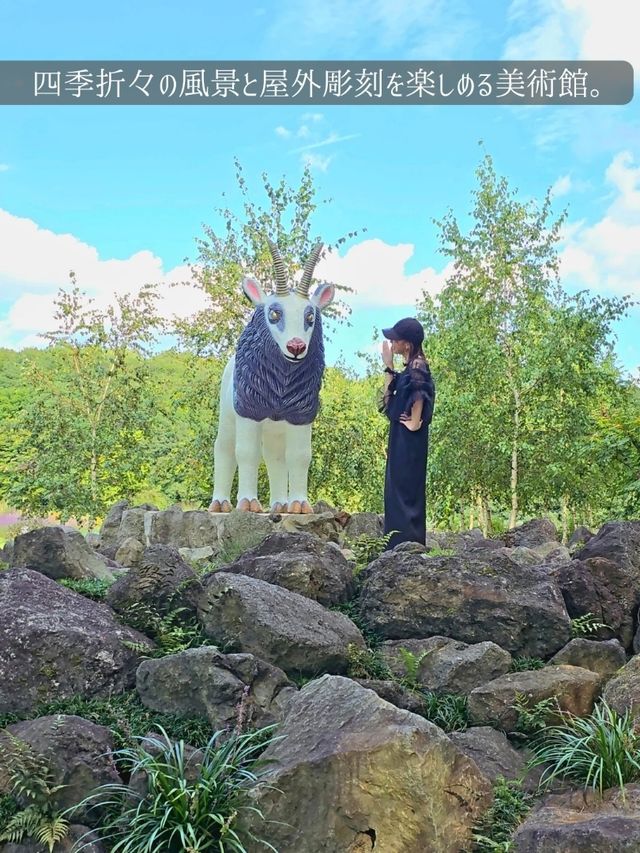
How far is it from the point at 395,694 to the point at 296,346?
16.8 ft

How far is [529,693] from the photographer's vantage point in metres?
4.27

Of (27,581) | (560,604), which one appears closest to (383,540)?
(560,604)

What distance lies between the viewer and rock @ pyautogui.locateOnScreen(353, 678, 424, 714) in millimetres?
4203

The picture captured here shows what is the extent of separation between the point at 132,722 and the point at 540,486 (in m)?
12.0

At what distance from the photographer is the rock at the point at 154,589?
15.9ft

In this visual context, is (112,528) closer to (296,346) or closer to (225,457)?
(225,457)

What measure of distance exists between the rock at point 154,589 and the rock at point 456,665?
1183 millimetres

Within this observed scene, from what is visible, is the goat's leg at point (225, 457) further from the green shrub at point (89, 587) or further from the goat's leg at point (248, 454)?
the green shrub at point (89, 587)

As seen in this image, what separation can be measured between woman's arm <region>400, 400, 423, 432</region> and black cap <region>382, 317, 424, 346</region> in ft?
1.90

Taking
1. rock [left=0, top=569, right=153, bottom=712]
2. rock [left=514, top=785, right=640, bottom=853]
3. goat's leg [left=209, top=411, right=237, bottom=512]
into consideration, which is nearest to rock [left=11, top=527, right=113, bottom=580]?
rock [left=0, top=569, right=153, bottom=712]

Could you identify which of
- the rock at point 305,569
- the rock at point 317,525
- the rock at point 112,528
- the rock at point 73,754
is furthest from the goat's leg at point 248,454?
the rock at point 73,754

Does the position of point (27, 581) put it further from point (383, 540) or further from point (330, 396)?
point (330, 396)

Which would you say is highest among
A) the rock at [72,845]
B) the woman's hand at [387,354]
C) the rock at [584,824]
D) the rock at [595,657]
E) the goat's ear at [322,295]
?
the goat's ear at [322,295]

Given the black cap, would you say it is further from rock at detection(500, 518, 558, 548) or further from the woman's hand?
rock at detection(500, 518, 558, 548)
